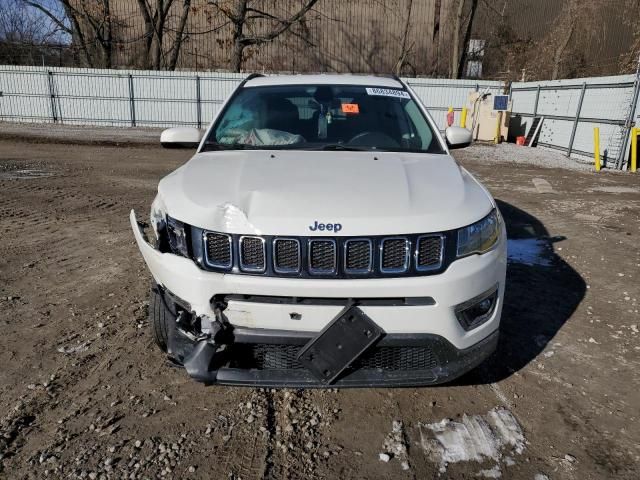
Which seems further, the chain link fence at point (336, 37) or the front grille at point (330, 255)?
the chain link fence at point (336, 37)

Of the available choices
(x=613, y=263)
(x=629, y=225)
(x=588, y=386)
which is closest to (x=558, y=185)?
(x=629, y=225)

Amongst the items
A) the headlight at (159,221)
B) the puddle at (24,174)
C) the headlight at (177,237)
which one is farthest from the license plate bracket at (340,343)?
the puddle at (24,174)

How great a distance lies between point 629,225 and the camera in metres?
6.96

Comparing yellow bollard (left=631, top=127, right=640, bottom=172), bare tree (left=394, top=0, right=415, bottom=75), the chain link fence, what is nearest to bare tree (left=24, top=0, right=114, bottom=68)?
the chain link fence

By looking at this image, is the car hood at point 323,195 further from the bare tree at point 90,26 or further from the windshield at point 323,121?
the bare tree at point 90,26

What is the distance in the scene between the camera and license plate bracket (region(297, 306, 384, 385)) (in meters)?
2.30

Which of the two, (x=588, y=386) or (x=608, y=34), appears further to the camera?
(x=608, y=34)

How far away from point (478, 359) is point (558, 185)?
8855 mm

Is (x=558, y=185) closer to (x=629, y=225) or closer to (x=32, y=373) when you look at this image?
(x=629, y=225)

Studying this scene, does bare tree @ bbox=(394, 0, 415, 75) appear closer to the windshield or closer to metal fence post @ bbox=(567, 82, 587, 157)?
metal fence post @ bbox=(567, 82, 587, 157)

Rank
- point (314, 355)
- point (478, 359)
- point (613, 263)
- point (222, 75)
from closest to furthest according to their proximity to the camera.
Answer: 1. point (314, 355)
2. point (478, 359)
3. point (613, 263)
4. point (222, 75)

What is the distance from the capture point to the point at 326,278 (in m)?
2.30

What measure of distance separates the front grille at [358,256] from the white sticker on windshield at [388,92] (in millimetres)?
2130

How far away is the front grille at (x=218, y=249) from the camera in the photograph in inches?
92.8
